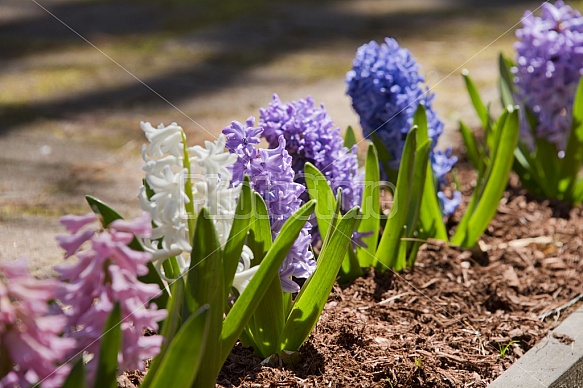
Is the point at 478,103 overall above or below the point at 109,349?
above

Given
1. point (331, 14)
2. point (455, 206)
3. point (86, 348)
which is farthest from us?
point (331, 14)

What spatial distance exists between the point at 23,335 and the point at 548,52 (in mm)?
2498

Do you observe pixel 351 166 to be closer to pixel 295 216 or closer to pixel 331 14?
pixel 295 216

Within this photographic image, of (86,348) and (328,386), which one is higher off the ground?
(86,348)

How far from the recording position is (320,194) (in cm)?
236

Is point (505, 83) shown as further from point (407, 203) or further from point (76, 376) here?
point (76, 376)

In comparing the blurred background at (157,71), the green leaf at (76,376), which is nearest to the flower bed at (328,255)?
the green leaf at (76,376)

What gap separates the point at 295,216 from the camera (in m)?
1.80

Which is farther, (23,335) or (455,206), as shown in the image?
(455,206)

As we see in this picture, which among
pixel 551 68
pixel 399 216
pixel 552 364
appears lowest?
pixel 552 364

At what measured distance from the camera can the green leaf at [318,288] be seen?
200cm

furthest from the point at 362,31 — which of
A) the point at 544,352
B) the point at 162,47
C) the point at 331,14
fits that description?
the point at 544,352

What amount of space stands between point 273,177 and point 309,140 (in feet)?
1.37

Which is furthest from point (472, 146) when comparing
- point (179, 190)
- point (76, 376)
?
point (76, 376)
